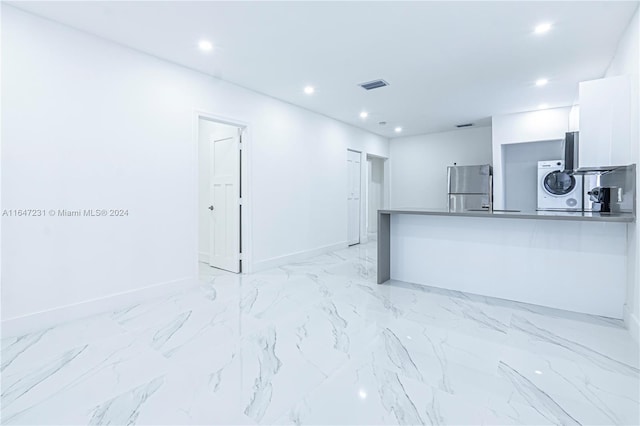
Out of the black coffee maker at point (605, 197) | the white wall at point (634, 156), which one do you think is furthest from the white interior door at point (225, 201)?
the black coffee maker at point (605, 197)

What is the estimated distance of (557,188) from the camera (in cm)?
546

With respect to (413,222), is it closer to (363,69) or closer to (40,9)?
(363,69)

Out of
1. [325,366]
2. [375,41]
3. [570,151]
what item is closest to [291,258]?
[325,366]

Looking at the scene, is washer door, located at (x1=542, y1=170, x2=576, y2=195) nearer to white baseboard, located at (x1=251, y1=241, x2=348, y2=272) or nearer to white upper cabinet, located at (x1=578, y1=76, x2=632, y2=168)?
white upper cabinet, located at (x1=578, y1=76, x2=632, y2=168)

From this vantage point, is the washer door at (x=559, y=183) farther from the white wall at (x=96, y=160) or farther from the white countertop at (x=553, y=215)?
the white wall at (x=96, y=160)

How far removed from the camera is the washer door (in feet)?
17.4

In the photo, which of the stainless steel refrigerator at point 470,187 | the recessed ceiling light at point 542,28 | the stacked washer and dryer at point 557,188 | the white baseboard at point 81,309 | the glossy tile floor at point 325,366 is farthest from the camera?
the stainless steel refrigerator at point 470,187

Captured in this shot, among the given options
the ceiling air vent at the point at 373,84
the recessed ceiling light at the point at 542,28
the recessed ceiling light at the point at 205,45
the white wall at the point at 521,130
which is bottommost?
the white wall at the point at 521,130

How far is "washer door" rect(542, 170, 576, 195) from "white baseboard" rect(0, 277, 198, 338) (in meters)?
6.10

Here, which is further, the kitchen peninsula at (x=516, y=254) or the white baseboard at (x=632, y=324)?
the kitchen peninsula at (x=516, y=254)

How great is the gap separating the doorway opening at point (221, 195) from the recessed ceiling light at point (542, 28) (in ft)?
11.3

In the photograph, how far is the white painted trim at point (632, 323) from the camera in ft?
7.72

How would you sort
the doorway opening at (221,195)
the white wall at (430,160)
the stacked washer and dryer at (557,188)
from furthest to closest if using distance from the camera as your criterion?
the white wall at (430,160) → the stacked washer and dryer at (557,188) → the doorway opening at (221,195)

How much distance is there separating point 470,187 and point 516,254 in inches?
134
